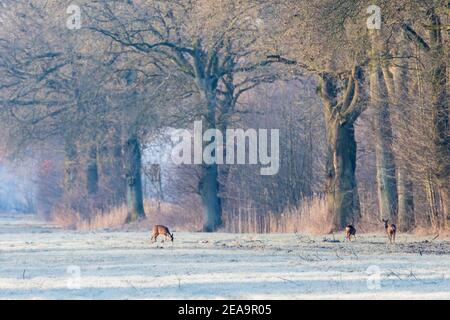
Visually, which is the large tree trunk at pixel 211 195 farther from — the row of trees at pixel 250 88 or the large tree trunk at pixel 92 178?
the large tree trunk at pixel 92 178

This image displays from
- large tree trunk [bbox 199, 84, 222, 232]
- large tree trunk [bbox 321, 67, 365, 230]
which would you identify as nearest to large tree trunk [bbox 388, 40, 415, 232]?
large tree trunk [bbox 321, 67, 365, 230]

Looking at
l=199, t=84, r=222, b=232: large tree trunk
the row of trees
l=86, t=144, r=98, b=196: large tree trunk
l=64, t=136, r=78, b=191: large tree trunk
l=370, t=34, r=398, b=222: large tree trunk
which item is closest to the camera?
the row of trees

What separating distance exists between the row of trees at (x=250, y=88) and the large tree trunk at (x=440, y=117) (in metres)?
0.04

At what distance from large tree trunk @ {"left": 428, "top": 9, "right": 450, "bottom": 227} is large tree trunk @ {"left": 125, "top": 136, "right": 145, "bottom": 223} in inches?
730

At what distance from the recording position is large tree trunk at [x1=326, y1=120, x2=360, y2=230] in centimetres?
3148

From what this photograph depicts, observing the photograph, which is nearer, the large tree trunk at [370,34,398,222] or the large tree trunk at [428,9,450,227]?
the large tree trunk at [428,9,450,227]

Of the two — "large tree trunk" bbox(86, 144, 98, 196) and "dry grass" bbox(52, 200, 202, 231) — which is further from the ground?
"large tree trunk" bbox(86, 144, 98, 196)

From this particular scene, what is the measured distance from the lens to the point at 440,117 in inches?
1041

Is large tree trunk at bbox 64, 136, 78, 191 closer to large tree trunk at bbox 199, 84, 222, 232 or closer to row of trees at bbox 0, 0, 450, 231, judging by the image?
row of trees at bbox 0, 0, 450, 231

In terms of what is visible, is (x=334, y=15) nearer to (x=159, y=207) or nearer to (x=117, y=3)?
(x=117, y=3)

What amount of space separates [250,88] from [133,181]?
24.7ft

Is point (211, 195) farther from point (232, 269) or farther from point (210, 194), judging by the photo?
point (232, 269)

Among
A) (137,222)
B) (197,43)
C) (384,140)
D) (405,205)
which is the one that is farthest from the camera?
(137,222)

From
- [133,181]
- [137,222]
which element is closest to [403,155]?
[137,222]
